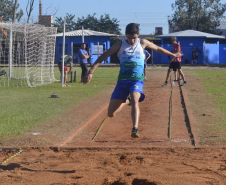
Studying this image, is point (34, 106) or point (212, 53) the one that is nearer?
point (34, 106)

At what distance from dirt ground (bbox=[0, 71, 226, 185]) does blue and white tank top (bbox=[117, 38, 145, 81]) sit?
130cm

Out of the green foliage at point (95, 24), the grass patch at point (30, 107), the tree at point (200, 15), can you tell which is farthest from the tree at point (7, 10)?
the grass patch at point (30, 107)

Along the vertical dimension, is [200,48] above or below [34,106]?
above

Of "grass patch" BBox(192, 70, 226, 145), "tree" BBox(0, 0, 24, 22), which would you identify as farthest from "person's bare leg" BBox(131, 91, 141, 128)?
"tree" BBox(0, 0, 24, 22)

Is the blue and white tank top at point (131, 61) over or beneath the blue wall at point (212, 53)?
beneath

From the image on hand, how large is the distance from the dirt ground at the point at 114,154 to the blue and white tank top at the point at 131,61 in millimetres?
1298

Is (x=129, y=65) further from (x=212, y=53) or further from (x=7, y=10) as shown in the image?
(x=7, y=10)

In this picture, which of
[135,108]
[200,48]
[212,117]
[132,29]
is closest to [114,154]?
[135,108]

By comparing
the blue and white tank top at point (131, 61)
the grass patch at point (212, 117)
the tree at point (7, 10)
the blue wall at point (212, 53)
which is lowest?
the grass patch at point (212, 117)

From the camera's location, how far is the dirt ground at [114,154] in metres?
4.71

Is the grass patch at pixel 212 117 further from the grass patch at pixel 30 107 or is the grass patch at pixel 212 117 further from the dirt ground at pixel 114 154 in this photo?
the grass patch at pixel 30 107

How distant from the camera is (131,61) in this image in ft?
19.2

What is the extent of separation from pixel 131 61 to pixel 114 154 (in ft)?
5.18

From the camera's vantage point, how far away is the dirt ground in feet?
15.5
